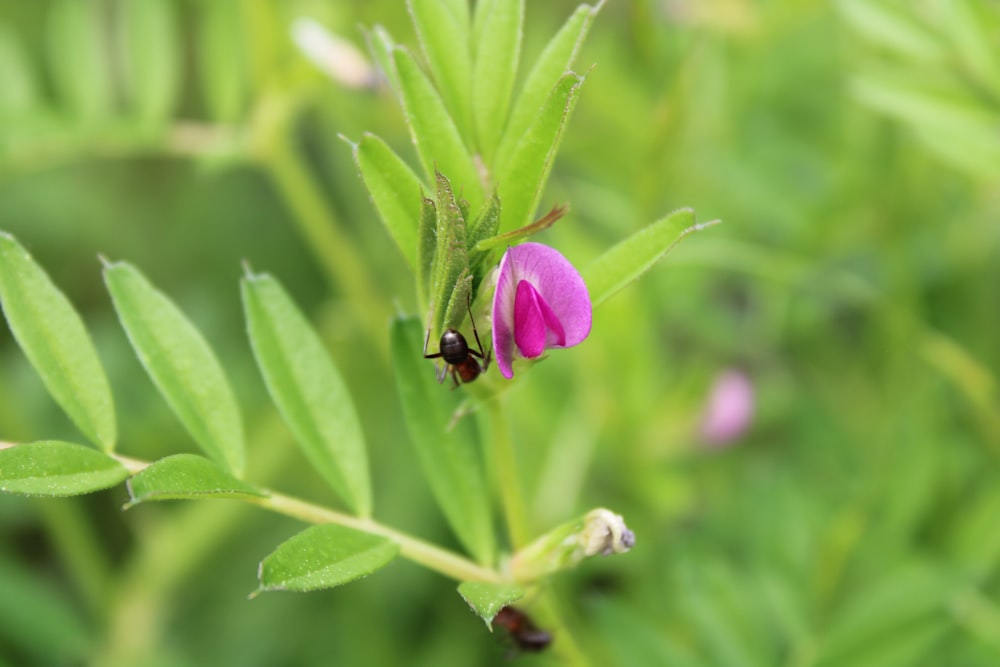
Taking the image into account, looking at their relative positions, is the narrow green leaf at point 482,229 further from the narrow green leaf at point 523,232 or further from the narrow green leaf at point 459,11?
the narrow green leaf at point 459,11

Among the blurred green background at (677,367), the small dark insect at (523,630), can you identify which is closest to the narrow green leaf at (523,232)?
the small dark insect at (523,630)

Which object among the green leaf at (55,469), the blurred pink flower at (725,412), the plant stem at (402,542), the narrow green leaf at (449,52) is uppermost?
the narrow green leaf at (449,52)

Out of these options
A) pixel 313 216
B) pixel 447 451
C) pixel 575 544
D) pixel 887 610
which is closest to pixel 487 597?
pixel 575 544

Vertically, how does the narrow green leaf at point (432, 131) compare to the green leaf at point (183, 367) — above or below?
above

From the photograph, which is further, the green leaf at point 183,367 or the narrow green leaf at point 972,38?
the narrow green leaf at point 972,38

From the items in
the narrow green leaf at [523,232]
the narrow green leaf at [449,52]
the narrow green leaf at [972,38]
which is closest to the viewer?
the narrow green leaf at [523,232]

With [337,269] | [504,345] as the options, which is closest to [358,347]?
[337,269]

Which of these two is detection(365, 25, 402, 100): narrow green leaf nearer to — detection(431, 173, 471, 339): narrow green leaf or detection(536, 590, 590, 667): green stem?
detection(431, 173, 471, 339): narrow green leaf
